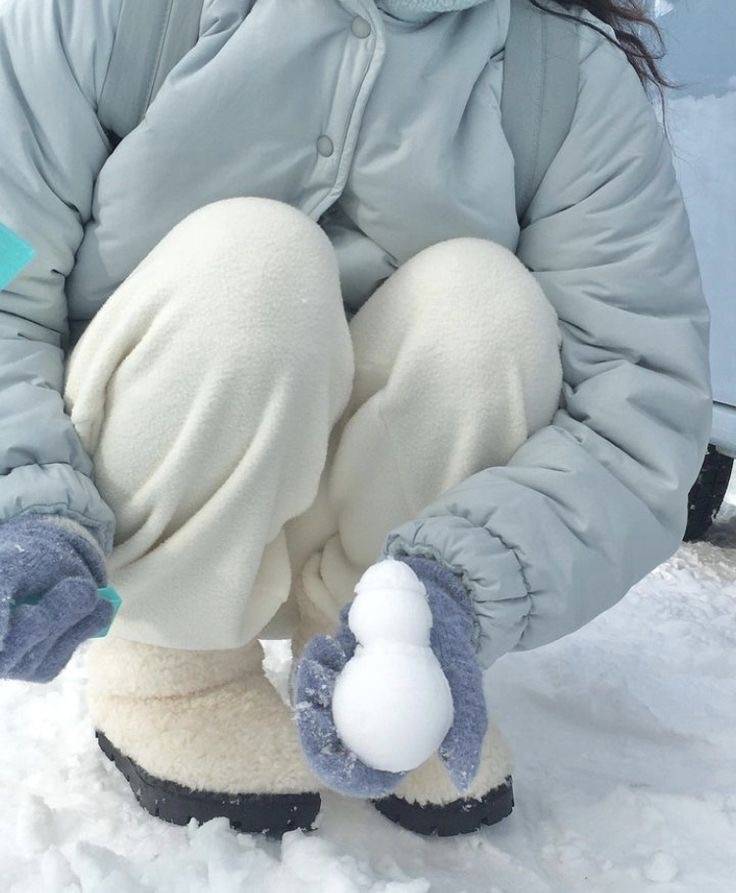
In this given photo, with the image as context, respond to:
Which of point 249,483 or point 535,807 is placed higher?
point 249,483

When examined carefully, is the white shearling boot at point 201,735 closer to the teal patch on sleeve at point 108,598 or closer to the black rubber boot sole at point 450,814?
the black rubber boot sole at point 450,814

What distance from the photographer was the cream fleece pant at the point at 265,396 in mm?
727

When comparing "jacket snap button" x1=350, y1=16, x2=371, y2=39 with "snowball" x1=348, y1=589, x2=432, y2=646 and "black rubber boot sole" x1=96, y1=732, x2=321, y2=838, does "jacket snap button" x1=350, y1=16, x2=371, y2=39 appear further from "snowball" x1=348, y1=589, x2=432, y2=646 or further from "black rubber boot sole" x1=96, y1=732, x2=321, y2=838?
"black rubber boot sole" x1=96, y1=732, x2=321, y2=838

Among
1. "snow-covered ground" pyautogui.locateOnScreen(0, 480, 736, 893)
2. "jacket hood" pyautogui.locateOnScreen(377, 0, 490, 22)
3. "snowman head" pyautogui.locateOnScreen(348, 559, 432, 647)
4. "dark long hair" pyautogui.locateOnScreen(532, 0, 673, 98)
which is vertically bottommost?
"snow-covered ground" pyautogui.locateOnScreen(0, 480, 736, 893)

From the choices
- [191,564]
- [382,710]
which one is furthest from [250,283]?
[382,710]

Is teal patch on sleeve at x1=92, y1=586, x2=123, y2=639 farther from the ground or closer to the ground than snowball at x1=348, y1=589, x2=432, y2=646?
closer to the ground

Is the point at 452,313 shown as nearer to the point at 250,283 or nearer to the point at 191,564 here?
the point at 250,283

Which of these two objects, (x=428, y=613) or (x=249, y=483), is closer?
(x=428, y=613)

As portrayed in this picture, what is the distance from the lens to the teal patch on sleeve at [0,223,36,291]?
667 mm

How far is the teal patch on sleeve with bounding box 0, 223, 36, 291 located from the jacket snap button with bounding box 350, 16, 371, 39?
0.32 metres

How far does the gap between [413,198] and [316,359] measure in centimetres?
19

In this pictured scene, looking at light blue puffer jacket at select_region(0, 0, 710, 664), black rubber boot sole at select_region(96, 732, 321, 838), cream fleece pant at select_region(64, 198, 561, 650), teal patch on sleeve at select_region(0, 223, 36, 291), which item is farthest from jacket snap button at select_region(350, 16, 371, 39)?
black rubber boot sole at select_region(96, 732, 321, 838)

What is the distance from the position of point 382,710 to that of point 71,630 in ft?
0.64

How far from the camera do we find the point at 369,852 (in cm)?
78
